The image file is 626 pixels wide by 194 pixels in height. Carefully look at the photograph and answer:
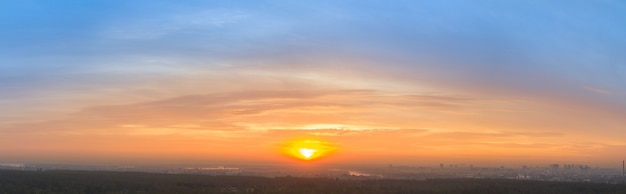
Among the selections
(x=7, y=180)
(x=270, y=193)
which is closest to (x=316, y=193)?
(x=270, y=193)

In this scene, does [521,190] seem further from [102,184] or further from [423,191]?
[102,184]

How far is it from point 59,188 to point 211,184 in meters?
10.9

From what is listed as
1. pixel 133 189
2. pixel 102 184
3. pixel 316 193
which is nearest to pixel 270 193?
pixel 316 193

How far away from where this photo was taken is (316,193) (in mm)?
31875

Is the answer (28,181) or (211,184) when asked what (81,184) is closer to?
(28,181)

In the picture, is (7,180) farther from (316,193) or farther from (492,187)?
(492,187)

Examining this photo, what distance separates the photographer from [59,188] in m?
33.5

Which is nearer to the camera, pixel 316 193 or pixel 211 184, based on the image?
pixel 316 193

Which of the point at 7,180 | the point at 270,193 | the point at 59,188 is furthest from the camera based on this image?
the point at 7,180

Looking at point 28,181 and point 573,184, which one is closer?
point 28,181

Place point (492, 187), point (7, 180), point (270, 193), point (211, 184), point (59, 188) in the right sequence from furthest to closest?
point (211, 184)
point (7, 180)
point (492, 187)
point (59, 188)
point (270, 193)

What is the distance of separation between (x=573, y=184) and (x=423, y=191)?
43.5 feet

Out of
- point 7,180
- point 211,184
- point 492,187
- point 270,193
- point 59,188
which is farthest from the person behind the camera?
point 211,184

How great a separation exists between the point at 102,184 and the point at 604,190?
32267 millimetres
